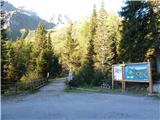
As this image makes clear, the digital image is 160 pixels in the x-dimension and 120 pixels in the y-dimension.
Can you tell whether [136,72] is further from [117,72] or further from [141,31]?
[141,31]

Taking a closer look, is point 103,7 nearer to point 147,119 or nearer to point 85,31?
point 85,31

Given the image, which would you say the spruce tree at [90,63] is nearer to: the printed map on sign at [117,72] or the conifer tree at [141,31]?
the printed map on sign at [117,72]

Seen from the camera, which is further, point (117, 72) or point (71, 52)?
point (71, 52)

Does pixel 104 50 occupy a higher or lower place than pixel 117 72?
higher

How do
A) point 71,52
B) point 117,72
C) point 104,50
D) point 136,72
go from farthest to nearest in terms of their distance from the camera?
point 71,52
point 104,50
point 117,72
point 136,72

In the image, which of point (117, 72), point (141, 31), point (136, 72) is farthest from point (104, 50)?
point (136, 72)

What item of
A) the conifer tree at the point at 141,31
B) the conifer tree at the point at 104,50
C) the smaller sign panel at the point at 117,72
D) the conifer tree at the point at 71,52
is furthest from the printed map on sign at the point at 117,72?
the conifer tree at the point at 71,52

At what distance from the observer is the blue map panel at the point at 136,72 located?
22.2 m

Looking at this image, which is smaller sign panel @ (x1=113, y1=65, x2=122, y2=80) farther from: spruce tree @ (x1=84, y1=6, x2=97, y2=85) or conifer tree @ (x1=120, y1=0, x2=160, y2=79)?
spruce tree @ (x1=84, y1=6, x2=97, y2=85)

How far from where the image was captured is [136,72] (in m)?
23.3

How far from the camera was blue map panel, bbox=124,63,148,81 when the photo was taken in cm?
2219

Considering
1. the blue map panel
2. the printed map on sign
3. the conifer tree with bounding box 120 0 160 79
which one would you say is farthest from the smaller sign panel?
the conifer tree with bounding box 120 0 160 79

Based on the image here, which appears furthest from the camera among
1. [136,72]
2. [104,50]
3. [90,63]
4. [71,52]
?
[71,52]

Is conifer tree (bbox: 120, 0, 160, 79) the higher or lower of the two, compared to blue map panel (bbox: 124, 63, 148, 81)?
higher
